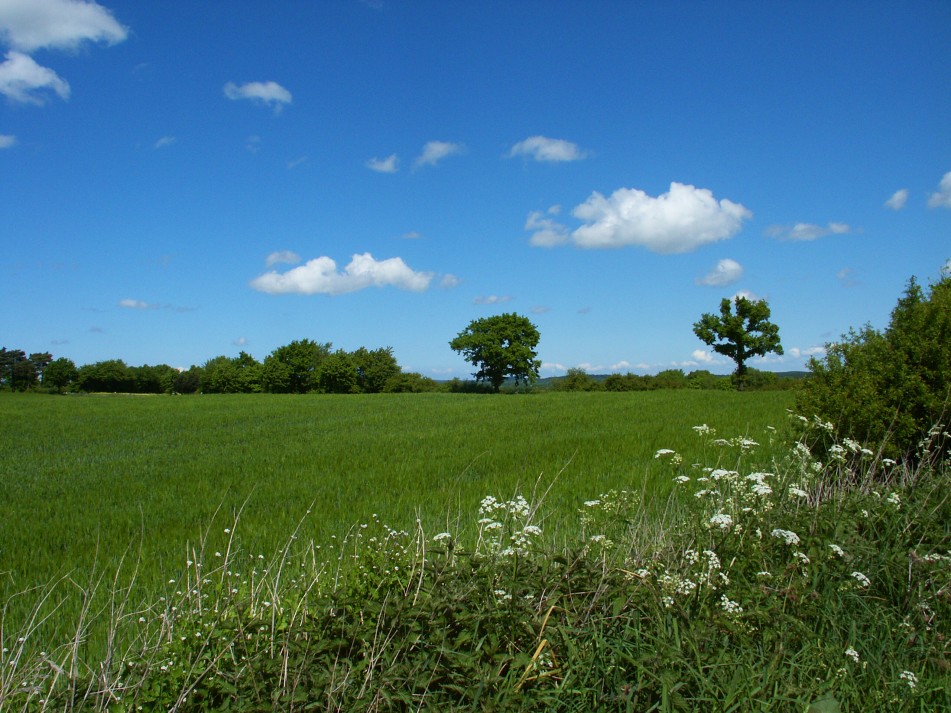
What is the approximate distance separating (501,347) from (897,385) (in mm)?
60811

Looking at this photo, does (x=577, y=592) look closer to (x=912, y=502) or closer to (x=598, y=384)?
(x=912, y=502)

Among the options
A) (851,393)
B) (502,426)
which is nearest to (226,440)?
(502,426)

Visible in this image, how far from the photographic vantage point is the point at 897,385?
769 cm

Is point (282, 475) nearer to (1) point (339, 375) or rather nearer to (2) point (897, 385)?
(2) point (897, 385)

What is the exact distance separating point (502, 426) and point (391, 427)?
3.97m

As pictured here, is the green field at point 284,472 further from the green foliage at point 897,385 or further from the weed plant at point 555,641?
the green foliage at point 897,385

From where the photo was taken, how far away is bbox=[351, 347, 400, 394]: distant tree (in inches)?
2822

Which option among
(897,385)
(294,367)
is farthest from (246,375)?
(897,385)

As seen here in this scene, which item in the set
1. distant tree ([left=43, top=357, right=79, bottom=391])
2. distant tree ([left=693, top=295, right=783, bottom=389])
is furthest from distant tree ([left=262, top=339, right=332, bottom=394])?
distant tree ([left=693, top=295, right=783, bottom=389])

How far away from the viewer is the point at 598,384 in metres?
Result: 71.2

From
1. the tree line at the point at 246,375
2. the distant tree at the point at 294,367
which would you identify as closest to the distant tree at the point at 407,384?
the tree line at the point at 246,375

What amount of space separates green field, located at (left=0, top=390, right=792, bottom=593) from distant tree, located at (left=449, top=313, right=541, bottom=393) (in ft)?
139

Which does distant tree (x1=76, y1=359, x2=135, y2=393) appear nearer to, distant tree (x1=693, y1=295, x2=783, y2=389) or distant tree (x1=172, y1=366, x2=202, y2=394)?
distant tree (x1=172, y1=366, x2=202, y2=394)

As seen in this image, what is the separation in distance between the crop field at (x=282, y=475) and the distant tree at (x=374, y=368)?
45680 mm
